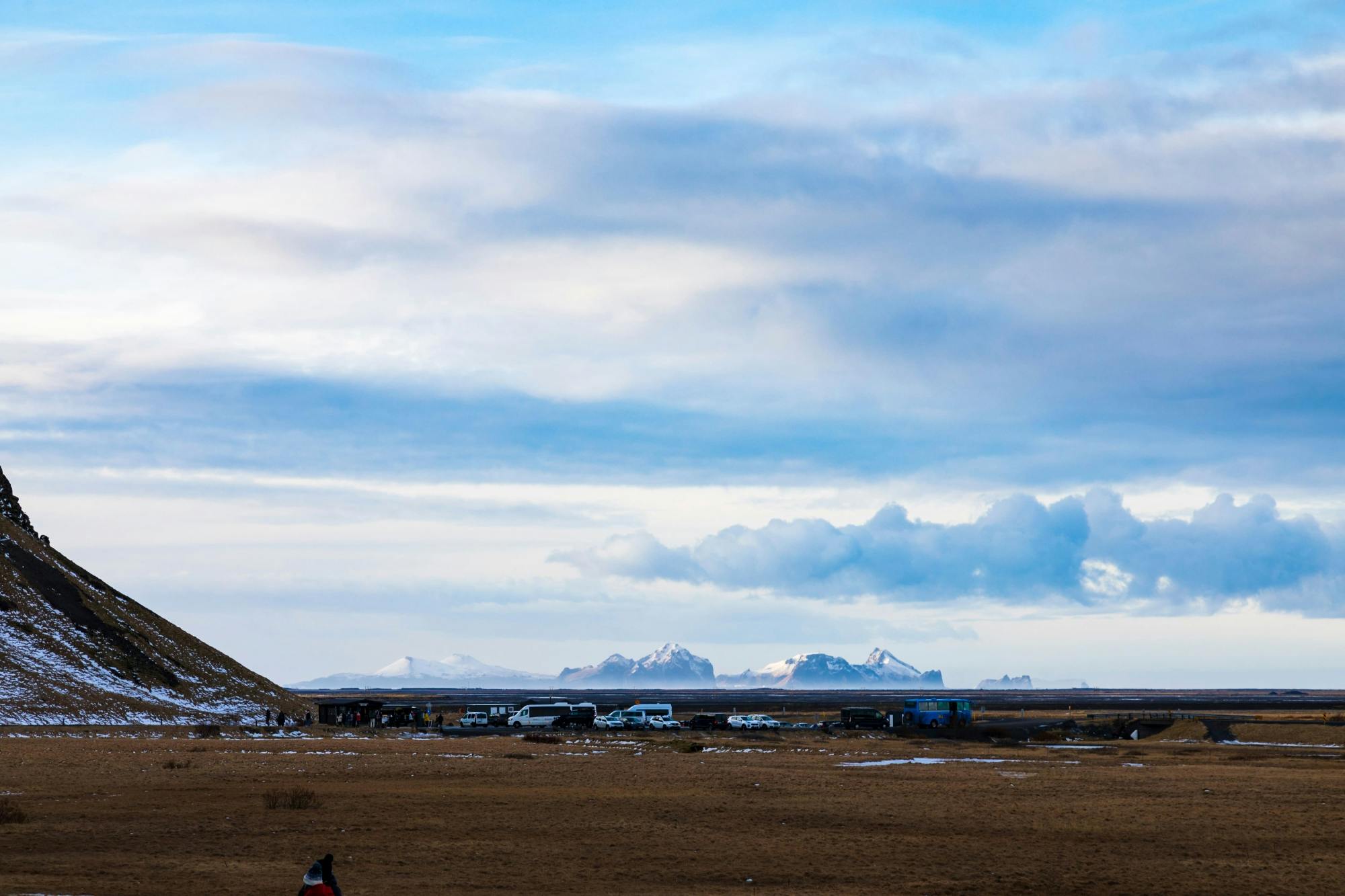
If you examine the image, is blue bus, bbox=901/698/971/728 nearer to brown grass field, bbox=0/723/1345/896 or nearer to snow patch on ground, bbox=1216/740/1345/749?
snow patch on ground, bbox=1216/740/1345/749

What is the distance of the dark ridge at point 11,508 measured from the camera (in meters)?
136

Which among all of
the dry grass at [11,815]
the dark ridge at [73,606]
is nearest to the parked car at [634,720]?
the dark ridge at [73,606]

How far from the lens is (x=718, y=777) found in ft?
159

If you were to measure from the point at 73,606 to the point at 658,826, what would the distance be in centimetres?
9730

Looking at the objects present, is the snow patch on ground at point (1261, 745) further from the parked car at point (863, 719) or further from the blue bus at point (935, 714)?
the parked car at point (863, 719)

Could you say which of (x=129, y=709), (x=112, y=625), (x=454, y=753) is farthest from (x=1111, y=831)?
(x=112, y=625)

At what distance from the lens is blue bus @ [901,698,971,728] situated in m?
98.8

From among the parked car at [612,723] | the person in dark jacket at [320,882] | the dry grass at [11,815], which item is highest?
the person in dark jacket at [320,882]

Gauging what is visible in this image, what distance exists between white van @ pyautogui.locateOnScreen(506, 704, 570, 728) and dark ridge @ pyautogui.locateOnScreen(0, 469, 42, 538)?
6206cm

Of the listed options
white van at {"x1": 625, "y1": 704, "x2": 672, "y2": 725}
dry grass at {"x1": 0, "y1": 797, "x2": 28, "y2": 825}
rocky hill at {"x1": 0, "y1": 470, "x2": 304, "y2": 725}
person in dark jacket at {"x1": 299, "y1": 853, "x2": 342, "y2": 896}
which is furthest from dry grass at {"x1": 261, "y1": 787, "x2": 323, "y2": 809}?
white van at {"x1": 625, "y1": 704, "x2": 672, "y2": 725}

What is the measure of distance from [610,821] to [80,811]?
45.3 feet

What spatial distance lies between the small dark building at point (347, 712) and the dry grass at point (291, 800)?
64.5 m

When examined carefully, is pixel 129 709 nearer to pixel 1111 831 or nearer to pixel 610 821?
pixel 610 821

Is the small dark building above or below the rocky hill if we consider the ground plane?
below
